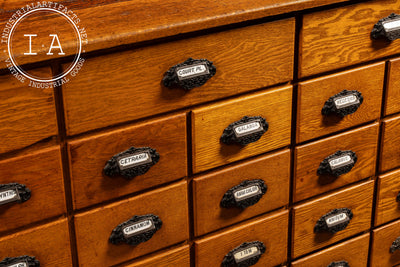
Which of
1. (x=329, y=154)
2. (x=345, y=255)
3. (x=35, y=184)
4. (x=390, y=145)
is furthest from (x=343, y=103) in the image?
(x=35, y=184)

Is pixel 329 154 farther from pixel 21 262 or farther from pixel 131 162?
pixel 21 262

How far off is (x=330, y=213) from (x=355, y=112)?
1.01 feet

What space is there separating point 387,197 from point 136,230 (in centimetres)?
85

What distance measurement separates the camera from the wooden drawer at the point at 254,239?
1748 mm

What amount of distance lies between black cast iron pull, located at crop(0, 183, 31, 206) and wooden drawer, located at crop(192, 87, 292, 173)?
0.42m

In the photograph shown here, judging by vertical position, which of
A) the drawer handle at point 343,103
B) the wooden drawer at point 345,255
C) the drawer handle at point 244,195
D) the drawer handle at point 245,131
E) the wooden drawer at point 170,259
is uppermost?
the drawer handle at point 343,103

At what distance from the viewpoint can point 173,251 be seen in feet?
5.57

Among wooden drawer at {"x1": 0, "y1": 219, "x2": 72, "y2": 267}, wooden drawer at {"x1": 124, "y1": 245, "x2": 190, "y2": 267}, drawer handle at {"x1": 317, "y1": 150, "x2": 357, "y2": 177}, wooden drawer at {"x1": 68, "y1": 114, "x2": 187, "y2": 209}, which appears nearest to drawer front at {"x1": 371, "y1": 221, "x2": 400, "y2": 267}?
drawer handle at {"x1": 317, "y1": 150, "x2": 357, "y2": 177}

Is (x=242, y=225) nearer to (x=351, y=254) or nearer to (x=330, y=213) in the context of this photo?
(x=330, y=213)

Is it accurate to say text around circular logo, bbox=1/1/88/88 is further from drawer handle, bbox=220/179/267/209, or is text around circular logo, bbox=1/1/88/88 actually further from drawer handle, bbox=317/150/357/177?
drawer handle, bbox=317/150/357/177

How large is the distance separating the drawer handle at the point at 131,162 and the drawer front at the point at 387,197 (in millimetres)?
792

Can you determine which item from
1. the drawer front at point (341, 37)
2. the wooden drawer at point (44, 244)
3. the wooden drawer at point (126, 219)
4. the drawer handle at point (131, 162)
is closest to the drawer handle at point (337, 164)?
the drawer front at point (341, 37)

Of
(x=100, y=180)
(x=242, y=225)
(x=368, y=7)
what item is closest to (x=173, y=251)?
(x=242, y=225)

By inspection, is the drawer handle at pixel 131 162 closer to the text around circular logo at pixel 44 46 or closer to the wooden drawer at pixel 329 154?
the text around circular logo at pixel 44 46
